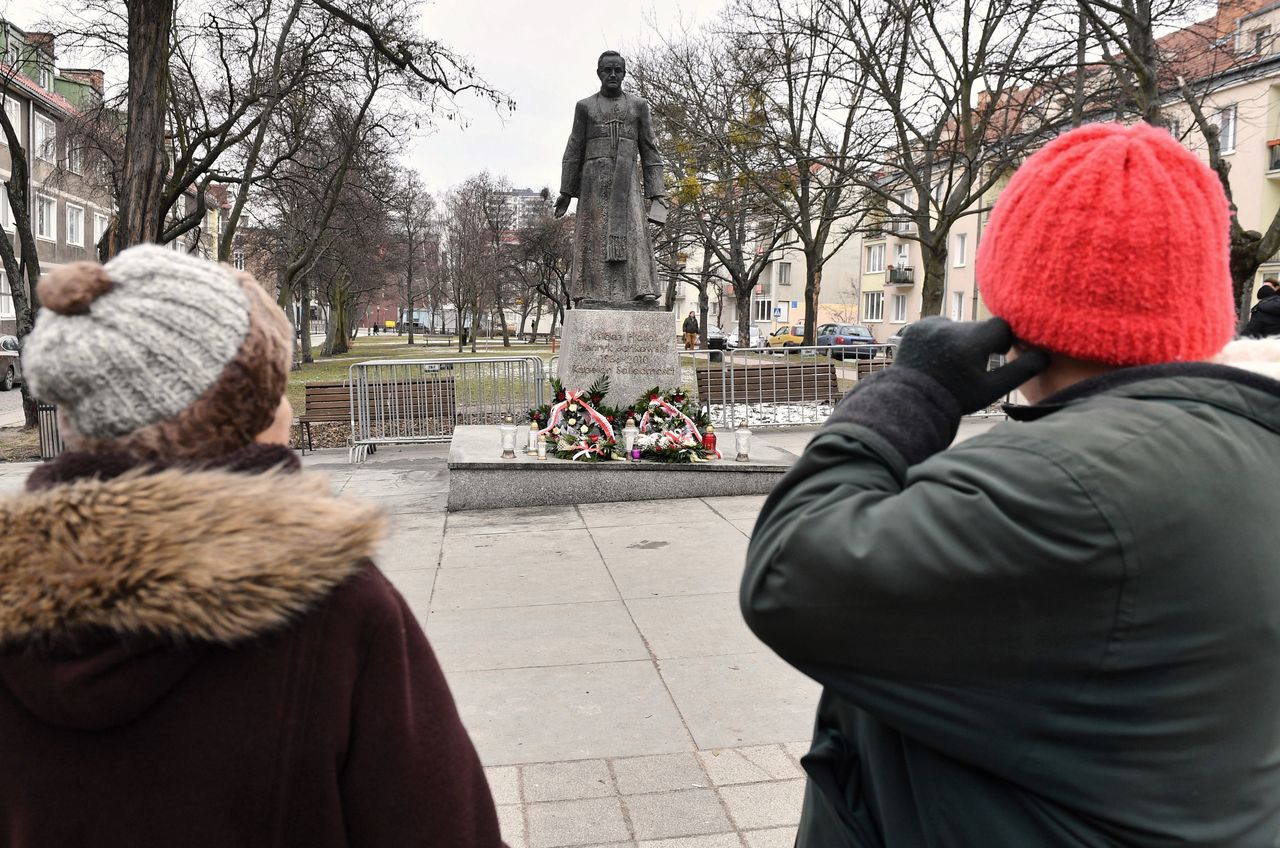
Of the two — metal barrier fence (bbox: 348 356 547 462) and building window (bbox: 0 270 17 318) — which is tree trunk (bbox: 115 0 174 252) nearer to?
metal barrier fence (bbox: 348 356 547 462)

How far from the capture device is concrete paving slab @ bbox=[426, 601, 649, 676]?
16.7 ft

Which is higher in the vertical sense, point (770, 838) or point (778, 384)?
point (778, 384)

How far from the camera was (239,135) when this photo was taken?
71.2 ft

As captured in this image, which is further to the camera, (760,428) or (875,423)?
(760,428)

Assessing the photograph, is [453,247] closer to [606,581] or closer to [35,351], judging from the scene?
[606,581]

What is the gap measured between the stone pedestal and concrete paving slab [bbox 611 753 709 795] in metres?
6.88

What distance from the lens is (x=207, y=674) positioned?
4.18 feet

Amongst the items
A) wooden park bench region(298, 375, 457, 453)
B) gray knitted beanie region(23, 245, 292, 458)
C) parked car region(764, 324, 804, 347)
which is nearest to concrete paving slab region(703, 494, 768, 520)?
wooden park bench region(298, 375, 457, 453)

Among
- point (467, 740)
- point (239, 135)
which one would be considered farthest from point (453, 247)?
point (467, 740)

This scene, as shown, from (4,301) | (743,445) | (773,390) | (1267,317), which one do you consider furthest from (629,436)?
(4,301)

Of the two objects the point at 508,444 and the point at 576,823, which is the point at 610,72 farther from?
the point at 576,823

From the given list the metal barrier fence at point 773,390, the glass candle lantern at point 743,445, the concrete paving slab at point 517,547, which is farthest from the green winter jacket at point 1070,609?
the metal barrier fence at point 773,390

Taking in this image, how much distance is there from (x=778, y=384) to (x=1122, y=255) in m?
16.0

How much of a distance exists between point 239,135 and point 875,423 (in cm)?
2299
